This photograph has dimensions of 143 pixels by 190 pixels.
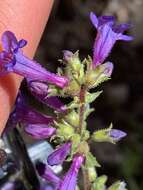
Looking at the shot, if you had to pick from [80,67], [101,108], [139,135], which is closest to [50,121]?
[80,67]

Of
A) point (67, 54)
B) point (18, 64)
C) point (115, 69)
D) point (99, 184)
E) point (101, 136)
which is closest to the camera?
point (18, 64)

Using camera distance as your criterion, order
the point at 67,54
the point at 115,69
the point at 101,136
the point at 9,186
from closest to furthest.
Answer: the point at 67,54, the point at 101,136, the point at 9,186, the point at 115,69

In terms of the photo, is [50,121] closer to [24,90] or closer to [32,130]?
[32,130]

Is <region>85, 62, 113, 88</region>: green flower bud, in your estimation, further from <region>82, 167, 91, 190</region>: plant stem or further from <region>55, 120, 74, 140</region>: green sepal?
<region>82, 167, 91, 190</region>: plant stem

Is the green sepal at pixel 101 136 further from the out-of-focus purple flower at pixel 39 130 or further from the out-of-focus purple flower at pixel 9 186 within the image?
the out-of-focus purple flower at pixel 9 186

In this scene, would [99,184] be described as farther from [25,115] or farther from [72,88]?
[72,88]

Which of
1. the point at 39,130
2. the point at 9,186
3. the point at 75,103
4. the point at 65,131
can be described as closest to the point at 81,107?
the point at 75,103
